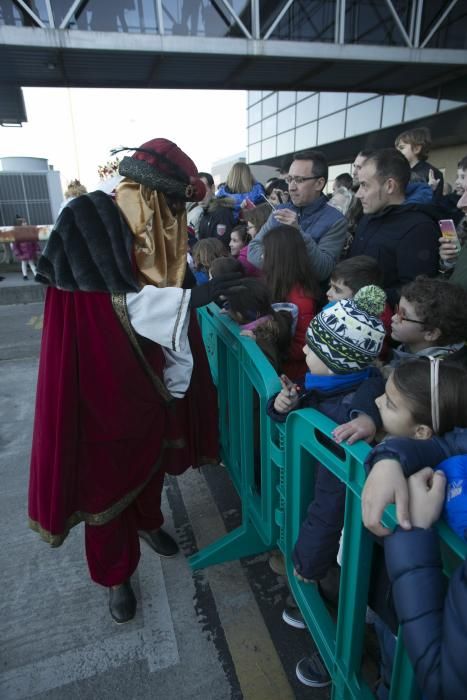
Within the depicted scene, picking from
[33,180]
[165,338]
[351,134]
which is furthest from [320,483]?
[351,134]

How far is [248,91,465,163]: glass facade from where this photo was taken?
12.2 metres

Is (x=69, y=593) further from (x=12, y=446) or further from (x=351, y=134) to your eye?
(x=351, y=134)

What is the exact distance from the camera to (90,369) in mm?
1650

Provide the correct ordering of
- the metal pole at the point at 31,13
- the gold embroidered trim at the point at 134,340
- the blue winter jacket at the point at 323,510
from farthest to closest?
the metal pole at the point at 31,13 → the gold embroidered trim at the point at 134,340 → the blue winter jacket at the point at 323,510

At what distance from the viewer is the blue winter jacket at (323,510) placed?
1.30 meters

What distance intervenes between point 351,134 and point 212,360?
14181 millimetres

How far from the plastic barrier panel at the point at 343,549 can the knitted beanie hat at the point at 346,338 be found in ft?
0.85

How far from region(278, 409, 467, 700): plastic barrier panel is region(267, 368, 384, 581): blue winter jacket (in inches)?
3.3

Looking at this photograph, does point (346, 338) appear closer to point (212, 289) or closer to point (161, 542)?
point (212, 289)

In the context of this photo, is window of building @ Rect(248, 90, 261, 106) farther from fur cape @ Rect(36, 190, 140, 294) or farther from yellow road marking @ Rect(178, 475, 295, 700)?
yellow road marking @ Rect(178, 475, 295, 700)

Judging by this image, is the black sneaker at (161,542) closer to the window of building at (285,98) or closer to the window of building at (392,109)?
the window of building at (392,109)

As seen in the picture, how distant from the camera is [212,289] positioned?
1.69 meters

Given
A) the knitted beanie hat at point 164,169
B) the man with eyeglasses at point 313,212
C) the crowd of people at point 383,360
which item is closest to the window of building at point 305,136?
the crowd of people at point 383,360

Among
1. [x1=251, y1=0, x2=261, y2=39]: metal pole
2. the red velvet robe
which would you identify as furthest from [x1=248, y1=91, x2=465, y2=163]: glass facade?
the red velvet robe
